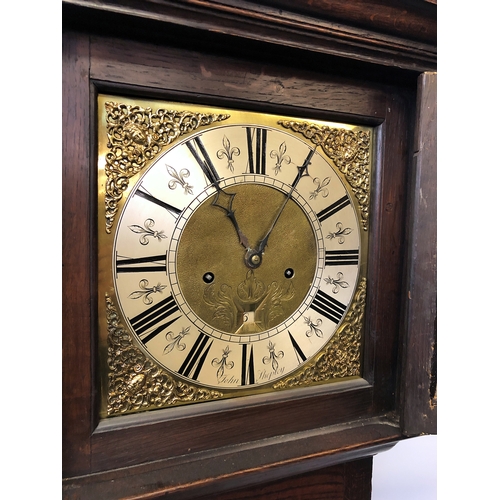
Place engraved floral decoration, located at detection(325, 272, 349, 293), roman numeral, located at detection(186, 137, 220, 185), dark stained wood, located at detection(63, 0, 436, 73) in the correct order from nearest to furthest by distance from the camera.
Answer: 1. dark stained wood, located at detection(63, 0, 436, 73)
2. roman numeral, located at detection(186, 137, 220, 185)
3. engraved floral decoration, located at detection(325, 272, 349, 293)

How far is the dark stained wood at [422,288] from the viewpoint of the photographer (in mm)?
689

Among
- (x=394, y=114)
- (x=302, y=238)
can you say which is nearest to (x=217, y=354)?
(x=302, y=238)

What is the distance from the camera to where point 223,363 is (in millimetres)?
661

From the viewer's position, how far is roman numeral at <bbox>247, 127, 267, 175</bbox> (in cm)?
65

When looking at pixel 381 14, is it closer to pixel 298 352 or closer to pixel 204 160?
pixel 204 160

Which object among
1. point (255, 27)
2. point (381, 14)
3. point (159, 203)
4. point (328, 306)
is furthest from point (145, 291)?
point (381, 14)

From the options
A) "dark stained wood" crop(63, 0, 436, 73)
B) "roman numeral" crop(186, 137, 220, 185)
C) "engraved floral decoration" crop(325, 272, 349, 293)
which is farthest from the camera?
"engraved floral decoration" crop(325, 272, 349, 293)

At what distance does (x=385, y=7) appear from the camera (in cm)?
60

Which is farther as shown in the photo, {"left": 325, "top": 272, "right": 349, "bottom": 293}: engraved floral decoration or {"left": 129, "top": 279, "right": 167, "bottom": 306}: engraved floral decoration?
{"left": 325, "top": 272, "right": 349, "bottom": 293}: engraved floral decoration

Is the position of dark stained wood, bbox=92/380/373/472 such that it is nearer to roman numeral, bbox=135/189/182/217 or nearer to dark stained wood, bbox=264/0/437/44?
roman numeral, bbox=135/189/182/217

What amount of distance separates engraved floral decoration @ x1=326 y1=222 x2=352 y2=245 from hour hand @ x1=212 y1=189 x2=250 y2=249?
180 mm

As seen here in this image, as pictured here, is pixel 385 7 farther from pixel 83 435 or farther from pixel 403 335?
pixel 83 435

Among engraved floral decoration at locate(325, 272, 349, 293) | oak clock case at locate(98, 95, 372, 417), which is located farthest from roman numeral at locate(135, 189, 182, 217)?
engraved floral decoration at locate(325, 272, 349, 293)

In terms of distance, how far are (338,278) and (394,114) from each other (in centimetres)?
36
